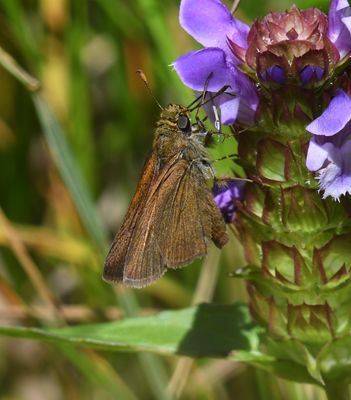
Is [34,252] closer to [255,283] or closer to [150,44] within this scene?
[150,44]

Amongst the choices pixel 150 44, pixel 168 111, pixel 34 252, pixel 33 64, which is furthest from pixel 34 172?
pixel 168 111

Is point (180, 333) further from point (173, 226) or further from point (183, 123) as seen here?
point (183, 123)

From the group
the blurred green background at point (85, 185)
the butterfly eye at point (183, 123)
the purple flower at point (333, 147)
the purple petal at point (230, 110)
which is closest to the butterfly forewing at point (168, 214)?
the butterfly eye at point (183, 123)

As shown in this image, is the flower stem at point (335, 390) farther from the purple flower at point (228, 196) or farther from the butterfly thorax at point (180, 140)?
the butterfly thorax at point (180, 140)

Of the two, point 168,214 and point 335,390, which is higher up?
point 168,214

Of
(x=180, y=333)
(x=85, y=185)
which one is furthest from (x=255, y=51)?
(x=85, y=185)

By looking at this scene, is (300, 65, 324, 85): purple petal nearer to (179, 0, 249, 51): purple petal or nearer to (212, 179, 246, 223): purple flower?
(179, 0, 249, 51): purple petal
